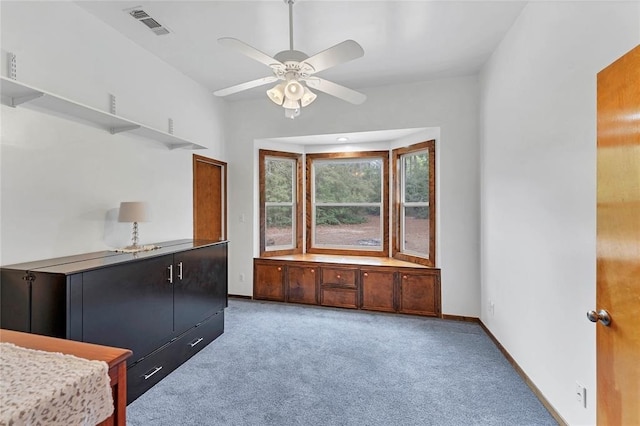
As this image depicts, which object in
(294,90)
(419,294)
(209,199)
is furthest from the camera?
(209,199)

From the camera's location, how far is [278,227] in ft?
16.1

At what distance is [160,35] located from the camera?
290cm

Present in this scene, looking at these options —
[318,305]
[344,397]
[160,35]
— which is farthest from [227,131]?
[344,397]

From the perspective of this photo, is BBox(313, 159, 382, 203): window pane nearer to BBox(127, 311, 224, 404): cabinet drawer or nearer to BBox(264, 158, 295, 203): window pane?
BBox(264, 158, 295, 203): window pane

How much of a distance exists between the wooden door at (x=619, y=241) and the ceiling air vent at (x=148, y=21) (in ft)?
10.7

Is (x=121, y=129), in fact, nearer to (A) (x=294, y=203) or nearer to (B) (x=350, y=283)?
(A) (x=294, y=203)

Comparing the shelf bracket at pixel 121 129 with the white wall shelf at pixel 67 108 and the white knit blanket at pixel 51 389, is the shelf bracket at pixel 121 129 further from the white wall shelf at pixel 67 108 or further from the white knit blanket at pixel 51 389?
the white knit blanket at pixel 51 389

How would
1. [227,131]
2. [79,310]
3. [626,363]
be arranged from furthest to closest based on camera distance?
[227,131] → [79,310] → [626,363]

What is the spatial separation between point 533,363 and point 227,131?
4.63 meters

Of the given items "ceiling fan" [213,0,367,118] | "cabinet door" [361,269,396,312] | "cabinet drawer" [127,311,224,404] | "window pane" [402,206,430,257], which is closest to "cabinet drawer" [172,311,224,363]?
"cabinet drawer" [127,311,224,404]

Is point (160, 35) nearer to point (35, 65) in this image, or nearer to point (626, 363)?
point (35, 65)

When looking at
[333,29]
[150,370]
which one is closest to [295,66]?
[333,29]

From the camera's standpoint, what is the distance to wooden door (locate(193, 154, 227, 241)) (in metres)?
4.07

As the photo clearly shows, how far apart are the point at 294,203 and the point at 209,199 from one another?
1.33 metres
